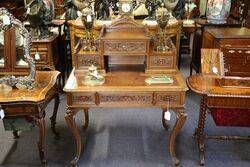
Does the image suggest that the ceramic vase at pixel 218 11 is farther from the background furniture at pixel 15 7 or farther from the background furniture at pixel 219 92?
the background furniture at pixel 15 7

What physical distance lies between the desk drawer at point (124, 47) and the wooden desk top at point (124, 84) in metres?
0.23

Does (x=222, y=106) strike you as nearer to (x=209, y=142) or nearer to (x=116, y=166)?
(x=209, y=142)

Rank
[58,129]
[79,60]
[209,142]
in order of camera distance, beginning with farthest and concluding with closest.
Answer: [58,129] < [209,142] < [79,60]

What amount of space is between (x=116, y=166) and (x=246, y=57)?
5.58 feet

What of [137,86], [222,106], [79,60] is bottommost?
[222,106]

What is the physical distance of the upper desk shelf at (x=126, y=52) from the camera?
8.33 feet

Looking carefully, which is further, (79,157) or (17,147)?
(17,147)

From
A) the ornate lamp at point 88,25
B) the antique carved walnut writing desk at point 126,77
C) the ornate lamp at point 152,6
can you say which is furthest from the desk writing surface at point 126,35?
the ornate lamp at point 152,6

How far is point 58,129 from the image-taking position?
10.9 feet

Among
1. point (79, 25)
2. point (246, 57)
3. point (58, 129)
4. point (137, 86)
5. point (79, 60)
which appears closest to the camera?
point (137, 86)


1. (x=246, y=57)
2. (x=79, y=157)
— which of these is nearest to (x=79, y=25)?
(x=79, y=157)

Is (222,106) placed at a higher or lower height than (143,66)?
lower

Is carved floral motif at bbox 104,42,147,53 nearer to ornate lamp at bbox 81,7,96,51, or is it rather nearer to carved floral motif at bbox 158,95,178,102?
ornate lamp at bbox 81,7,96,51

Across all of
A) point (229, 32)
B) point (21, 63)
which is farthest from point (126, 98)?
point (229, 32)
